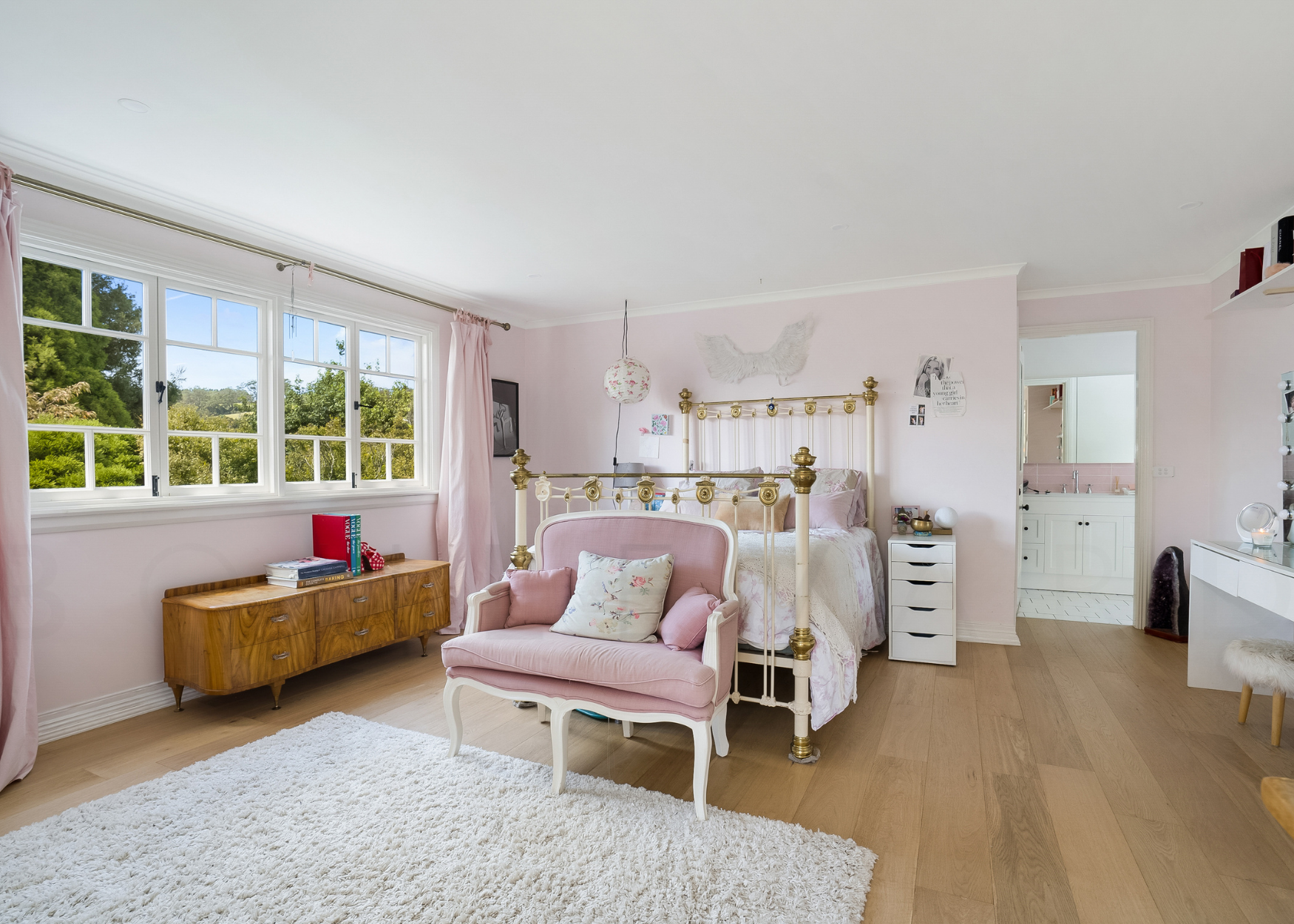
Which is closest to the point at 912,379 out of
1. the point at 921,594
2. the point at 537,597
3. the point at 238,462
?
the point at 921,594

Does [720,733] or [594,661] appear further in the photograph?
[720,733]

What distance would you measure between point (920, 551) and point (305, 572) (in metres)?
3.41

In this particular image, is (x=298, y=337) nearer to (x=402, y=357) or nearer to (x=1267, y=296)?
(x=402, y=357)

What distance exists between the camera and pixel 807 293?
4762 mm

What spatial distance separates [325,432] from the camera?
4090mm

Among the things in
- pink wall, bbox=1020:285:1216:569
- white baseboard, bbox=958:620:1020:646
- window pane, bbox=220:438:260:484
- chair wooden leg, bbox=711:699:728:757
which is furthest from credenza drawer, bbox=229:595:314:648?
pink wall, bbox=1020:285:1216:569

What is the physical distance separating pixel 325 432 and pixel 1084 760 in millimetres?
4204

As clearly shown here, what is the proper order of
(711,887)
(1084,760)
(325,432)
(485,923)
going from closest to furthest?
(485,923)
(711,887)
(1084,760)
(325,432)

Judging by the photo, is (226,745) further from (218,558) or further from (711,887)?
(711,887)

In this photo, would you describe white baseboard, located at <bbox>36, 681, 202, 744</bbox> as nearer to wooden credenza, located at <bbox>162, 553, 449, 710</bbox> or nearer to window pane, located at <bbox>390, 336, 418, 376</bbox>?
wooden credenza, located at <bbox>162, 553, 449, 710</bbox>

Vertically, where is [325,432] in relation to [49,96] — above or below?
below

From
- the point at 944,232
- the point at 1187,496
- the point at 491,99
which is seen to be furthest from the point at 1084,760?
the point at 491,99

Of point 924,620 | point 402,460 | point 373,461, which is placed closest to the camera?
point 924,620

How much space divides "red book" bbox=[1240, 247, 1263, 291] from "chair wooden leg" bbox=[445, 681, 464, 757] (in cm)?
420
